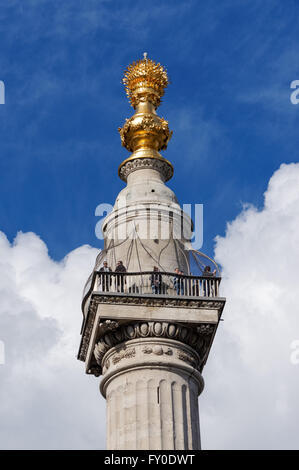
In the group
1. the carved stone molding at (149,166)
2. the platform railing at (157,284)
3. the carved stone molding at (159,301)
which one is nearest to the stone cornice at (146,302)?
the carved stone molding at (159,301)

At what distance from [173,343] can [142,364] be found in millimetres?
1498

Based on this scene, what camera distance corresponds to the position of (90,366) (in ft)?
125

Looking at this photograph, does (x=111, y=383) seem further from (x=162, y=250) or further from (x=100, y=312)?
(x=162, y=250)

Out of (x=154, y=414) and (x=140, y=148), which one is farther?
(x=140, y=148)

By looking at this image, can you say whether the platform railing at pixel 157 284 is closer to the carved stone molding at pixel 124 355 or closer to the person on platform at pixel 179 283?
the person on platform at pixel 179 283

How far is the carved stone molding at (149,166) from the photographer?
42.7 m

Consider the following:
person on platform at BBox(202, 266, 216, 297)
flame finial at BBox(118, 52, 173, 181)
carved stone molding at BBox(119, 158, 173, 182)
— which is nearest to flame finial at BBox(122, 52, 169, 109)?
flame finial at BBox(118, 52, 173, 181)

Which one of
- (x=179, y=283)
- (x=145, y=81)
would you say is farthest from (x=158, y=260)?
(x=145, y=81)

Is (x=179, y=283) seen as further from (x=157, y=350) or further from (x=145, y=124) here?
(x=145, y=124)

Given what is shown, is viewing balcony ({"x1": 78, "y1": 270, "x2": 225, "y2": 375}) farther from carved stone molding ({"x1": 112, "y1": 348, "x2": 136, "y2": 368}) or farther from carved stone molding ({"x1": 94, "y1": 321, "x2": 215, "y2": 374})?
carved stone molding ({"x1": 112, "y1": 348, "x2": 136, "y2": 368})

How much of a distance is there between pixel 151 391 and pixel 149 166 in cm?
1196

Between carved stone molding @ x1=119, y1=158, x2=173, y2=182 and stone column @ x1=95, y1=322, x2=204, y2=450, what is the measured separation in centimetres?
949

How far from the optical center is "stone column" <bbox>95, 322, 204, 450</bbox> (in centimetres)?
3347
